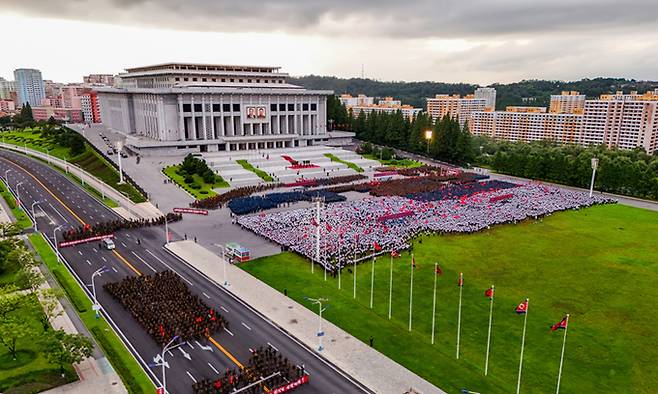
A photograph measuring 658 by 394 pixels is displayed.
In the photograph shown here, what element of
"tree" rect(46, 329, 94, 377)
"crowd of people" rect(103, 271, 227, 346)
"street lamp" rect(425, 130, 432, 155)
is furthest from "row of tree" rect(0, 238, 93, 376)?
"street lamp" rect(425, 130, 432, 155)

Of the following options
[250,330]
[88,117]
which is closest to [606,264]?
[250,330]

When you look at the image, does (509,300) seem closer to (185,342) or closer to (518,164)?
(185,342)

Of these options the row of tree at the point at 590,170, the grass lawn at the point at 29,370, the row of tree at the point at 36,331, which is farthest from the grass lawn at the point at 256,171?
the grass lawn at the point at 29,370

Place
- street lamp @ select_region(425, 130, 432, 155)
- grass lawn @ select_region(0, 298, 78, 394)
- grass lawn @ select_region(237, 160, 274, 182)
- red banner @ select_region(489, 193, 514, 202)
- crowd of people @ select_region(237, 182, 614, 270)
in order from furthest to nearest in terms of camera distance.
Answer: street lamp @ select_region(425, 130, 432, 155) < grass lawn @ select_region(237, 160, 274, 182) < red banner @ select_region(489, 193, 514, 202) < crowd of people @ select_region(237, 182, 614, 270) < grass lawn @ select_region(0, 298, 78, 394)

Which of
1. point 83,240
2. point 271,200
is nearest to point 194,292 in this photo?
point 83,240

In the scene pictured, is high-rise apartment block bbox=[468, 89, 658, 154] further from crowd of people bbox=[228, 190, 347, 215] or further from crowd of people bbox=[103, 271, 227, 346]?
crowd of people bbox=[103, 271, 227, 346]

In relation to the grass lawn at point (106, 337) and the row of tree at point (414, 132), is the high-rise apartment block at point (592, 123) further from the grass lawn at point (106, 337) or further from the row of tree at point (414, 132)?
the grass lawn at point (106, 337)
